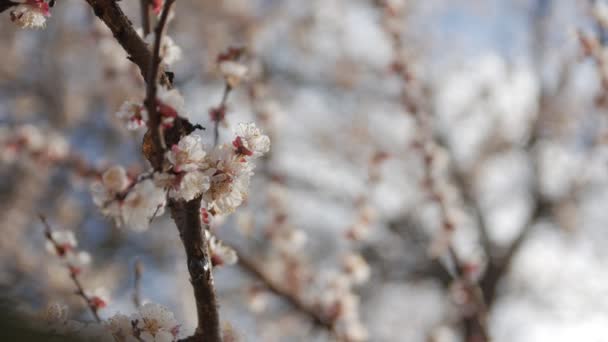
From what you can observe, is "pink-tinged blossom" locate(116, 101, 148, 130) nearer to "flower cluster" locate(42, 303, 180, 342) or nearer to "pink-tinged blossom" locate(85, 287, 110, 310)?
"flower cluster" locate(42, 303, 180, 342)

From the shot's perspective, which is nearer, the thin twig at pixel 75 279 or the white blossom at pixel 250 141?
the white blossom at pixel 250 141

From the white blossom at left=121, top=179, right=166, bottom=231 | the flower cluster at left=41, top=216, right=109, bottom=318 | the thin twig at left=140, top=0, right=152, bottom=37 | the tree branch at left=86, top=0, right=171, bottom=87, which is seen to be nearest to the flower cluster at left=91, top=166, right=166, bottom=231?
the white blossom at left=121, top=179, right=166, bottom=231

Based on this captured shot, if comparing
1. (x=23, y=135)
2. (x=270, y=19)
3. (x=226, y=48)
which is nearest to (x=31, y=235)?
(x=23, y=135)

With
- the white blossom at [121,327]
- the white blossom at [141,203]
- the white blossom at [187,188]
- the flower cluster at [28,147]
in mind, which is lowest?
the white blossom at [121,327]

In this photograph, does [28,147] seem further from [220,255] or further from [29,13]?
[220,255]

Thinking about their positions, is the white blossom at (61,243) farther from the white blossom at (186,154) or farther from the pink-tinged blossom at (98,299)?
the white blossom at (186,154)

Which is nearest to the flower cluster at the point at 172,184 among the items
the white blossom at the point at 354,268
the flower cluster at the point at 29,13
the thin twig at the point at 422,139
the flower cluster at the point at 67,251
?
the flower cluster at the point at 29,13

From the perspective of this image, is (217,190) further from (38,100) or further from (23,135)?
(38,100)
